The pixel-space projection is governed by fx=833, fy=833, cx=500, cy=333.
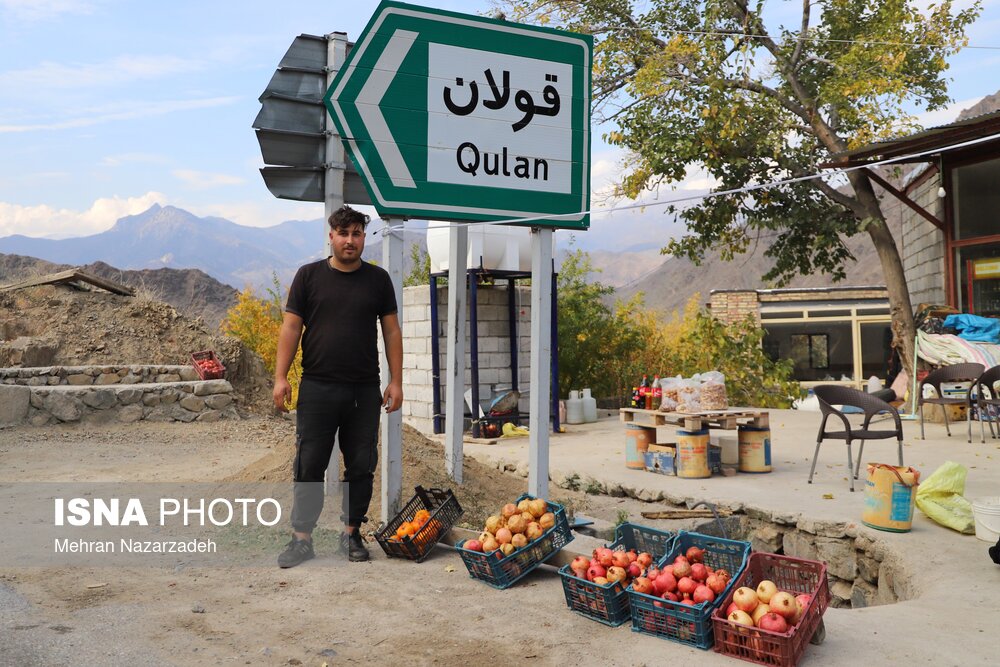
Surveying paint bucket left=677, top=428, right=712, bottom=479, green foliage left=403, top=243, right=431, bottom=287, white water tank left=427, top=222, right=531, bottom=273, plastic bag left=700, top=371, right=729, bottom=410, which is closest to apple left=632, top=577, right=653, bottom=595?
paint bucket left=677, top=428, right=712, bottom=479

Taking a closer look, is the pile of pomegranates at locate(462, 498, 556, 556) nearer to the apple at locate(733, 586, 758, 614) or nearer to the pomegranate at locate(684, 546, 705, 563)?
the pomegranate at locate(684, 546, 705, 563)

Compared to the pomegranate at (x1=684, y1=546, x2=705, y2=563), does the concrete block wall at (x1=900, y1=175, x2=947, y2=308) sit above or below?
above

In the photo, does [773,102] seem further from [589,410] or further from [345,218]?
[345,218]

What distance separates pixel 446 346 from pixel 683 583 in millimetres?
8790

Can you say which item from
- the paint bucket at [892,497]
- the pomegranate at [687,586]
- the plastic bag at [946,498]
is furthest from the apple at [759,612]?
the plastic bag at [946,498]

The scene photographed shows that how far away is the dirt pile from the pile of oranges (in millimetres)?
9014

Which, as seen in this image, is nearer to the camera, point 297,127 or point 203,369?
point 297,127

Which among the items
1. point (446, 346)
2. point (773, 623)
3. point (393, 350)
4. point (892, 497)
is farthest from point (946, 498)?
point (446, 346)

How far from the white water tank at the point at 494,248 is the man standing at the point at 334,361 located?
21.5 ft

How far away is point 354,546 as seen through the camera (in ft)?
16.2

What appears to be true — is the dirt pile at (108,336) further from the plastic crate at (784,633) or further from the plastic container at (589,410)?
the plastic crate at (784,633)

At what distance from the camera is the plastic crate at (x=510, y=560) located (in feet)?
14.6

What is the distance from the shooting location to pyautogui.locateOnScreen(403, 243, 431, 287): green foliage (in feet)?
58.3

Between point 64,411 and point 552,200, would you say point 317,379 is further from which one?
point 64,411
